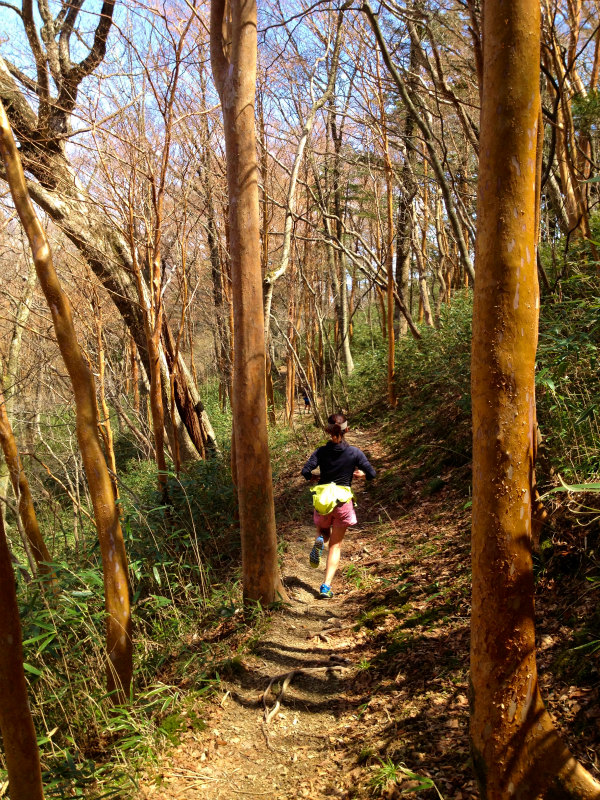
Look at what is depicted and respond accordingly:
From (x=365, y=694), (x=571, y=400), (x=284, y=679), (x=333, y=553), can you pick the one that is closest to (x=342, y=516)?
(x=333, y=553)

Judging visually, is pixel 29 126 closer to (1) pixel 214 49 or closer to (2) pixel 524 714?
(1) pixel 214 49

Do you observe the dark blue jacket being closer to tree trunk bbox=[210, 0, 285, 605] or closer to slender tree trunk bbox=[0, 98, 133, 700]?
tree trunk bbox=[210, 0, 285, 605]

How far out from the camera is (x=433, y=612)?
3.93m

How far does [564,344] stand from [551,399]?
753mm

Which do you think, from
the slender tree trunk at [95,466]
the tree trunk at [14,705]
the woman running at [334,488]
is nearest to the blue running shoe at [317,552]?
the woman running at [334,488]

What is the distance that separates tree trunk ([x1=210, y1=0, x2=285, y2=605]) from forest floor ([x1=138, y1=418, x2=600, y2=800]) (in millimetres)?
594

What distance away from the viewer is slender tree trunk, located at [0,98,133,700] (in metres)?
2.99

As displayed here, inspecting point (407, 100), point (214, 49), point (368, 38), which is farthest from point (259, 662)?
point (368, 38)

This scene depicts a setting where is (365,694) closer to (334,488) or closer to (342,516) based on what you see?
(342,516)

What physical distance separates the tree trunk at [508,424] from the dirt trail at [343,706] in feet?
2.12

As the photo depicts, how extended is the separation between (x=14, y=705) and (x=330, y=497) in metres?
3.46

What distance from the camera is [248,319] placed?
4539 millimetres

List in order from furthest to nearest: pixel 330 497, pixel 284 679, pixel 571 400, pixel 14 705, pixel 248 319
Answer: pixel 330 497
pixel 248 319
pixel 571 400
pixel 284 679
pixel 14 705

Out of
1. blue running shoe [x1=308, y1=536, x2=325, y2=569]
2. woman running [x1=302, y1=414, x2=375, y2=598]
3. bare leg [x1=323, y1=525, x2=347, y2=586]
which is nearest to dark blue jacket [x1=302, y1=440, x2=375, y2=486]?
woman running [x1=302, y1=414, x2=375, y2=598]
